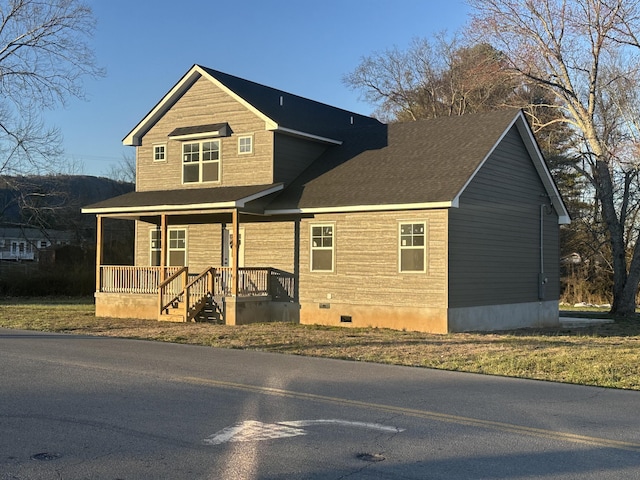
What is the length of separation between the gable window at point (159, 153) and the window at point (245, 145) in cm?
315

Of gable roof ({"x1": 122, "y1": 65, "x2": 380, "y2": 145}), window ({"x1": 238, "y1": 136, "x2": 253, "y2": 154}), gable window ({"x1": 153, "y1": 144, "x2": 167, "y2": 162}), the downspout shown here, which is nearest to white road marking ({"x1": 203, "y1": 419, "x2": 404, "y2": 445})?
gable roof ({"x1": 122, "y1": 65, "x2": 380, "y2": 145})

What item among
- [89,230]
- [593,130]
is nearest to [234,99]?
[593,130]

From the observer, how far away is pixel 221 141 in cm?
2378

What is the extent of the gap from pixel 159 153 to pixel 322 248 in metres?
7.40

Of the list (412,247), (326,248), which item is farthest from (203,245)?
(412,247)

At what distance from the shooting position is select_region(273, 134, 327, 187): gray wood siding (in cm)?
2295

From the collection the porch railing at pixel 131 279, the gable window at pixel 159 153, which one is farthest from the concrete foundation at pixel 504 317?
the gable window at pixel 159 153

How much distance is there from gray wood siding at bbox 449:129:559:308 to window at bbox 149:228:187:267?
31.6 ft

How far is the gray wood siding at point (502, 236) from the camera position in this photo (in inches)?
779

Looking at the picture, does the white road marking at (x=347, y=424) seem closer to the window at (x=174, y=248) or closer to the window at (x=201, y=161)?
the window at (x=201, y=161)

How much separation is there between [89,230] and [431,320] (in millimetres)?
39446

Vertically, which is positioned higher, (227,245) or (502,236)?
(502,236)

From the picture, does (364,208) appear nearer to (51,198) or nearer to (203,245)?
(203,245)

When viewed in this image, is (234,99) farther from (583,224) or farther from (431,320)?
(583,224)
